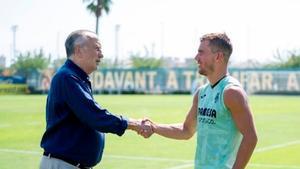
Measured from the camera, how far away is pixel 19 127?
24.8 meters

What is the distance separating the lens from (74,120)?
6559 millimetres

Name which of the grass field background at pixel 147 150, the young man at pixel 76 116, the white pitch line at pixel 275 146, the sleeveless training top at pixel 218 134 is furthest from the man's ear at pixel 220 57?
the white pitch line at pixel 275 146

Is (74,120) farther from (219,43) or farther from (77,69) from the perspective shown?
(219,43)

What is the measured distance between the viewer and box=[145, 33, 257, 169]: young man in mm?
6145

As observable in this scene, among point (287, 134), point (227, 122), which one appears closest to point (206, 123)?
point (227, 122)

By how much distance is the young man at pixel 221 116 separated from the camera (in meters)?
6.14

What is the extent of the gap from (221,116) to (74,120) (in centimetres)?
133

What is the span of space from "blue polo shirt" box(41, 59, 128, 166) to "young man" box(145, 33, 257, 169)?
0.83 metres

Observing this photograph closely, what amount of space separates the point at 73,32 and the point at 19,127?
1852cm

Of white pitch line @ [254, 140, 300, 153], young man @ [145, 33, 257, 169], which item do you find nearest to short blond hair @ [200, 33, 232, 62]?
young man @ [145, 33, 257, 169]

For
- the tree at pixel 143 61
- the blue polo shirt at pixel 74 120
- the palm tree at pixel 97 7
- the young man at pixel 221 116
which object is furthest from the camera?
the tree at pixel 143 61

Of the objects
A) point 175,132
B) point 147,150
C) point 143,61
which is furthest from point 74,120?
point 143,61

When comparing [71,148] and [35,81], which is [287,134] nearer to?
[71,148]

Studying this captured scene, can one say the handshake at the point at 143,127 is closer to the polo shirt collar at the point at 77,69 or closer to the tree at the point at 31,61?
the polo shirt collar at the point at 77,69
